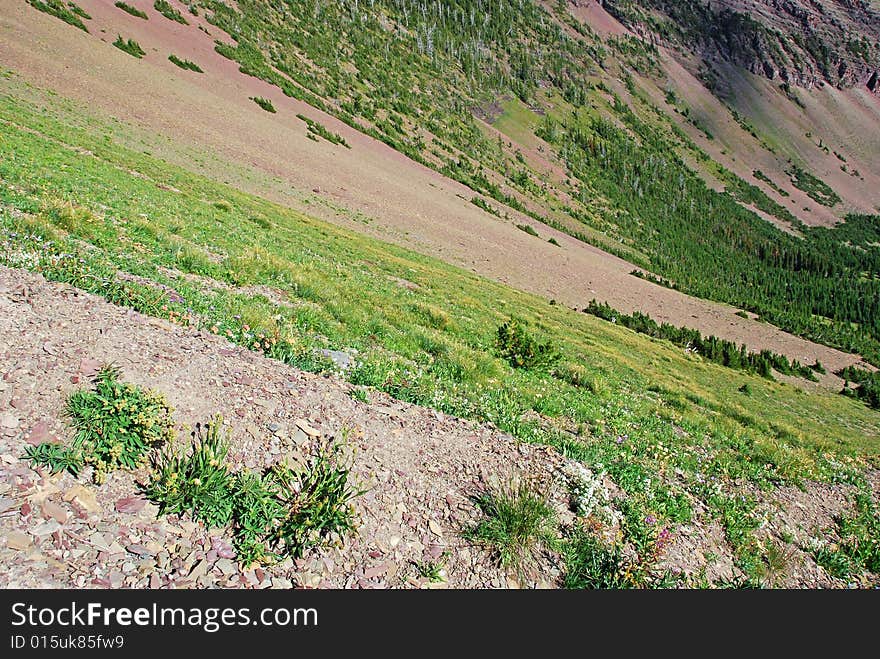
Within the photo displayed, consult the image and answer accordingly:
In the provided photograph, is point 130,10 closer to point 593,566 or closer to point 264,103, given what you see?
point 264,103

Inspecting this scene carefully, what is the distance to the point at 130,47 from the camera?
61844 mm

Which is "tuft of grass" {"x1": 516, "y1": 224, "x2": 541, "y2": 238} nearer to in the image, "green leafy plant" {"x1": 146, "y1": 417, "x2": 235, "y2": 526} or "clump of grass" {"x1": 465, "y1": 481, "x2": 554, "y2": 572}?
"clump of grass" {"x1": 465, "y1": 481, "x2": 554, "y2": 572}

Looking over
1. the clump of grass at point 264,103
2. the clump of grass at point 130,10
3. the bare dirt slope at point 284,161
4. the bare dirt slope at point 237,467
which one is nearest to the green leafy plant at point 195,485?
the bare dirt slope at point 237,467

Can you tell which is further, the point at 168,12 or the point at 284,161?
the point at 168,12

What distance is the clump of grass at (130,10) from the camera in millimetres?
73537

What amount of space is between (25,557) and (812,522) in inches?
493

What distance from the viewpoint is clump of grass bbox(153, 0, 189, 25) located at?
8006cm

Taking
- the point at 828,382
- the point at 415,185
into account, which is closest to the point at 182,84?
the point at 415,185

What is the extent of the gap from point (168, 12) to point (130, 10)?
8.15 m

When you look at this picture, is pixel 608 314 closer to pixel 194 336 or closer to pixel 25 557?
pixel 194 336

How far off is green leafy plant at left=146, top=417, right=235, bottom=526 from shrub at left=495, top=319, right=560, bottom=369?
10.7m

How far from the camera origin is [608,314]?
43312 mm

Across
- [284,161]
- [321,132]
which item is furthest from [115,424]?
[321,132]

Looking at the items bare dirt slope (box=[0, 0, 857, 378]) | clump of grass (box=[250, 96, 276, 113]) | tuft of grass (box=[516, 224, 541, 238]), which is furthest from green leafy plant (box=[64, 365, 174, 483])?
clump of grass (box=[250, 96, 276, 113])
